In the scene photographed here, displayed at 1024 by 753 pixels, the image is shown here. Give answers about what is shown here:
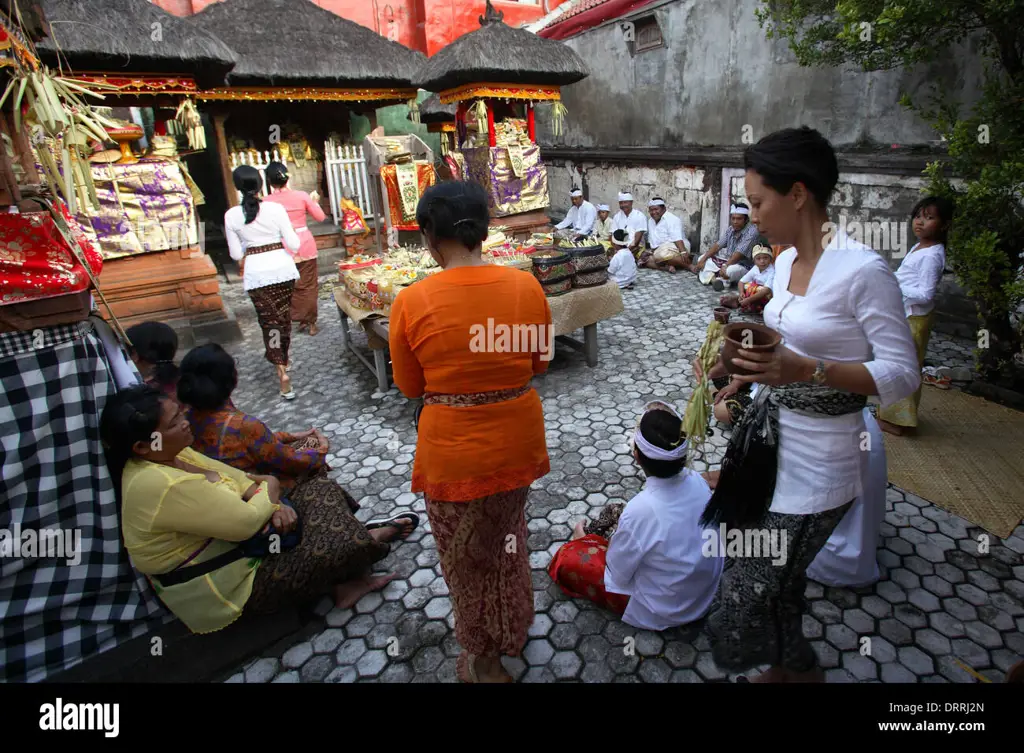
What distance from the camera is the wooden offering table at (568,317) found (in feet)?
17.9

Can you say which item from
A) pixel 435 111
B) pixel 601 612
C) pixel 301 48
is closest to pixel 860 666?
pixel 601 612

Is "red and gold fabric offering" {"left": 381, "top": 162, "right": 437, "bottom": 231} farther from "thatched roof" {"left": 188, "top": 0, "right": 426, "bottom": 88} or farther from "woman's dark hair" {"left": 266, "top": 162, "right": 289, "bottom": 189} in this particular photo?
"woman's dark hair" {"left": 266, "top": 162, "right": 289, "bottom": 189}

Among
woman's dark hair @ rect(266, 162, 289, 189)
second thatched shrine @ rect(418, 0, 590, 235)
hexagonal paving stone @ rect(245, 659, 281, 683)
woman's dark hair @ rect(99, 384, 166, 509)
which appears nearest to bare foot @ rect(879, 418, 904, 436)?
hexagonal paving stone @ rect(245, 659, 281, 683)

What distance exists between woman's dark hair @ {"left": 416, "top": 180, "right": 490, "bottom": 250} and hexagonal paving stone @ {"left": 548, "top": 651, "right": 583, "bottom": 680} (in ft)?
6.27

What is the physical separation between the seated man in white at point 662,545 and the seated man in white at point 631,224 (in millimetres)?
7906

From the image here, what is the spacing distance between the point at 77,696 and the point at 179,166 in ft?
23.9

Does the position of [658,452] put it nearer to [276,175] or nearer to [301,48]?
[276,175]

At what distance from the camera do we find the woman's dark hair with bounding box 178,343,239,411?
2.79 metres

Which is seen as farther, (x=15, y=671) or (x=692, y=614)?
(x=692, y=614)

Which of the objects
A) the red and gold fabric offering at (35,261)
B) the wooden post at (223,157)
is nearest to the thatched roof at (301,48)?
the wooden post at (223,157)

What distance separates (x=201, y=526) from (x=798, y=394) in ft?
7.85

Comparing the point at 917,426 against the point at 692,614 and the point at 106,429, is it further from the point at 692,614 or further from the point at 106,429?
the point at 106,429

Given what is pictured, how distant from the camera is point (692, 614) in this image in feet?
8.82

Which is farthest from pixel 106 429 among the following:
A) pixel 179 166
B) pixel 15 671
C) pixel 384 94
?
pixel 384 94
